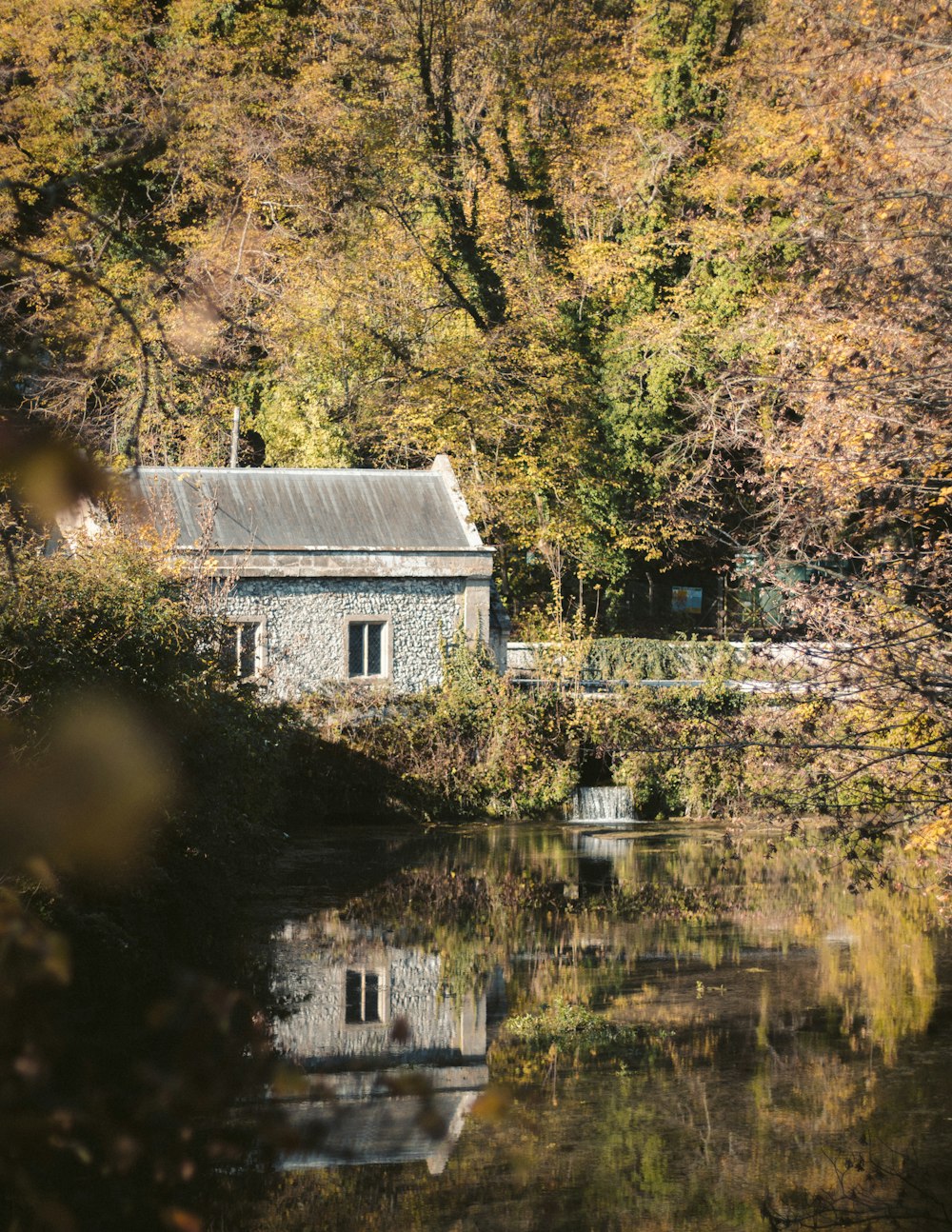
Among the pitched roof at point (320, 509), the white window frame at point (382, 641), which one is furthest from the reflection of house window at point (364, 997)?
the pitched roof at point (320, 509)

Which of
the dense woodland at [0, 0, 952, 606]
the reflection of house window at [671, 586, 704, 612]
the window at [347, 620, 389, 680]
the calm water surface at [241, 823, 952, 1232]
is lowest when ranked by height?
the calm water surface at [241, 823, 952, 1232]

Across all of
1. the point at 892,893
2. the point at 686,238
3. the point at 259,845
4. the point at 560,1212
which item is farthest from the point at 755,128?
the point at 560,1212

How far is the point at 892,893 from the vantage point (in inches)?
694

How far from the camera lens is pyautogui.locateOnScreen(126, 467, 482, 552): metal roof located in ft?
77.5

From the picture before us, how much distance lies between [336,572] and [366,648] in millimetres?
1444

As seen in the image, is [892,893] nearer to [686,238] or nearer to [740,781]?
[740,781]

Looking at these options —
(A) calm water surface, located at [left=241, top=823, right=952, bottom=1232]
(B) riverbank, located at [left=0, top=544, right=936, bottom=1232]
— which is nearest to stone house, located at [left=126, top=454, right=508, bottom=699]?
(B) riverbank, located at [left=0, top=544, right=936, bottom=1232]

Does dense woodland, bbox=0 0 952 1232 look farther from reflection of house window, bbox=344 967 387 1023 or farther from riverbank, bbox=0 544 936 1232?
reflection of house window, bbox=344 967 387 1023

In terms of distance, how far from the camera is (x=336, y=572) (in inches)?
939

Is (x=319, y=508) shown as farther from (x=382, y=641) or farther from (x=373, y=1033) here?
(x=373, y=1033)

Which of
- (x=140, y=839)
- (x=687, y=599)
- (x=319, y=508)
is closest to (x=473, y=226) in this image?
(x=687, y=599)

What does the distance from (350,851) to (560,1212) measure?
37.9ft

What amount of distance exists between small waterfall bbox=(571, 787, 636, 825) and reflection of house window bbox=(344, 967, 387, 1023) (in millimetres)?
9814

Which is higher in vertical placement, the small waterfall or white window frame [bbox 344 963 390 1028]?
the small waterfall
